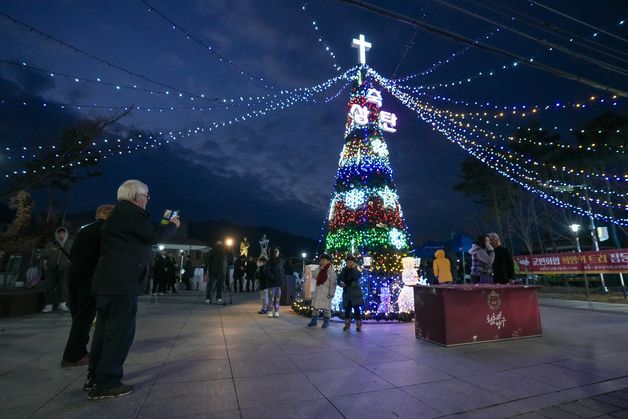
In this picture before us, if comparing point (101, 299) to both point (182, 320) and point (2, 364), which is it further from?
point (182, 320)

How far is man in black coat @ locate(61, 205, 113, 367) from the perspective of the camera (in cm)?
388

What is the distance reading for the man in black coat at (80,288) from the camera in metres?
3.88

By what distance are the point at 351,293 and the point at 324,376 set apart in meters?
3.16

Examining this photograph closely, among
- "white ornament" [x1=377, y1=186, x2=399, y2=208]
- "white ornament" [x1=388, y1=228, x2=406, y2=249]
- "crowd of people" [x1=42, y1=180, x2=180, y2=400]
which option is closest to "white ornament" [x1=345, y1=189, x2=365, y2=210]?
"white ornament" [x1=377, y1=186, x2=399, y2=208]

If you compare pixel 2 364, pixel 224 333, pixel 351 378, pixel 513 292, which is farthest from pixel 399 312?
pixel 2 364

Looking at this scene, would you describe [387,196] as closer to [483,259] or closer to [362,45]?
[483,259]

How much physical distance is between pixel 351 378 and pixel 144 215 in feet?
9.23

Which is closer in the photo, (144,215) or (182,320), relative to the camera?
(144,215)

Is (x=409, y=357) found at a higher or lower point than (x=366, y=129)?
lower

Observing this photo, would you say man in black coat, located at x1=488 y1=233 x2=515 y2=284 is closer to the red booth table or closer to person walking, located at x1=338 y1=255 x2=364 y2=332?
the red booth table

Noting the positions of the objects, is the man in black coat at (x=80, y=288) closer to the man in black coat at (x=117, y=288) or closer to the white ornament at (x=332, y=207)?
the man in black coat at (x=117, y=288)

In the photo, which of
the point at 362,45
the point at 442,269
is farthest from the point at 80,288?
the point at 362,45

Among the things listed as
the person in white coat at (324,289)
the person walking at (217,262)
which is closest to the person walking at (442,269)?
the person in white coat at (324,289)

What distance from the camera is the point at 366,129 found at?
1019 centimetres
